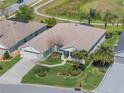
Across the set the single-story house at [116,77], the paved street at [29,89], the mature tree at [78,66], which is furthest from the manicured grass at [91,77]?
the paved street at [29,89]

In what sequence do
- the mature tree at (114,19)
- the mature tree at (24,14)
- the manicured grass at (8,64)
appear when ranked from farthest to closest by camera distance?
the mature tree at (24,14), the mature tree at (114,19), the manicured grass at (8,64)

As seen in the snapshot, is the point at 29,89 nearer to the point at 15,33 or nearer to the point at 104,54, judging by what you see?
the point at 104,54

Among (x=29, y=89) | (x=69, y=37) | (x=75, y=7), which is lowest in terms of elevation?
(x=29, y=89)

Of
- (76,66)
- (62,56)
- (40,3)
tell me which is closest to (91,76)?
(76,66)

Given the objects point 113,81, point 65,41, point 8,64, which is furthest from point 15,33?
point 113,81

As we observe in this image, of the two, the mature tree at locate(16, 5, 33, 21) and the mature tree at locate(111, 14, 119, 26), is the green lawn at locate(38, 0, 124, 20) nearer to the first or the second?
the mature tree at locate(111, 14, 119, 26)

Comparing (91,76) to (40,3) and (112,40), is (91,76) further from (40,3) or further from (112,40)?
(40,3)

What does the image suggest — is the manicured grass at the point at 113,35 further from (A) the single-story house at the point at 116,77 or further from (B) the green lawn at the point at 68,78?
(B) the green lawn at the point at 68,78
